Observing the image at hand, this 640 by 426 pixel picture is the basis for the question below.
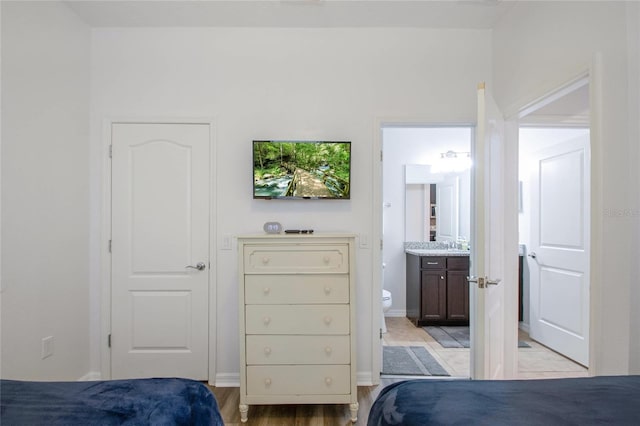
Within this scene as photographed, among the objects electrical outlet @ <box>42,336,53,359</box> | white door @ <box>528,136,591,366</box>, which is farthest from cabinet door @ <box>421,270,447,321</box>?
electrical outlet @ <box>42,336,53,359</box>

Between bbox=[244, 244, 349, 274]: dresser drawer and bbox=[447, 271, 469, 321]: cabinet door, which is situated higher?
bbox=[244, 244, 349, 274]: dresser drawer

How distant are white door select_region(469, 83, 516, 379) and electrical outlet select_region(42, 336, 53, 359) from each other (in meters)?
2.75

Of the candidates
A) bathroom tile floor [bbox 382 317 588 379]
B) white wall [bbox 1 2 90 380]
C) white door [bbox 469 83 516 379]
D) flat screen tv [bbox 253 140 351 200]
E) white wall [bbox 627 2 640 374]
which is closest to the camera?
white wall [bbox 627 2 640 374]

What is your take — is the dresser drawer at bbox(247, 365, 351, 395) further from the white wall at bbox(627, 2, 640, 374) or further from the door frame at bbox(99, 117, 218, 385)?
the white wall at bbox(627, 2, 640, 374)

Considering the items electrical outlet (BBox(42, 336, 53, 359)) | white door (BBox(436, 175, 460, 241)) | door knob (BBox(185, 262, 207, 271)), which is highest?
white door (BBox(436, 175, 460, 241))

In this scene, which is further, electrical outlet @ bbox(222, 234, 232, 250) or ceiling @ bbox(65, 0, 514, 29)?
electrical outlet @ bbox(222, 234, 232, 250)

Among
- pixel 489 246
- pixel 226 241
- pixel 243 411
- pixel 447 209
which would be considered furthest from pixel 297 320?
pixel 447 209

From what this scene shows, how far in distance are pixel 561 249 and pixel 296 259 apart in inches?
104

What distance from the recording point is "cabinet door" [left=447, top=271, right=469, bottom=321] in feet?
12.5

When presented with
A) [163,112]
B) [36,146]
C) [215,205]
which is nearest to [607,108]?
[215,205]

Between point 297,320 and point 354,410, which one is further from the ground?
point 297,320

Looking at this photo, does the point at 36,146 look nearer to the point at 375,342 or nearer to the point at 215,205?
the point at 215,205

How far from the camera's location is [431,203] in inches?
172

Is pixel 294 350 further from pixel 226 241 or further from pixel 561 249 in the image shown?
pixel 561 249
